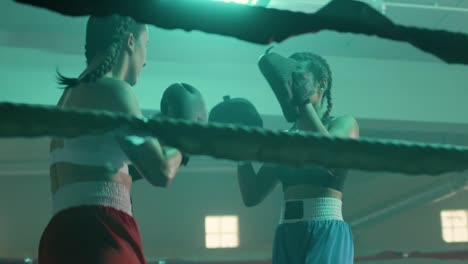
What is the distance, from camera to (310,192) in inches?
71.6

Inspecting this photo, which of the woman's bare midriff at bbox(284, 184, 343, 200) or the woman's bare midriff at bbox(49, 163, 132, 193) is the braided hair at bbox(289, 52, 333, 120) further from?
the woman's bare midriff at bbox(49, 163, 132, 193)

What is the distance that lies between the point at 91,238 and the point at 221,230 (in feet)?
19.3

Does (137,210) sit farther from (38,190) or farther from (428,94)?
(428,94)

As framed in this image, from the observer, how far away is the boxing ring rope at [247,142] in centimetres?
44

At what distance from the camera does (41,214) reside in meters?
6.54

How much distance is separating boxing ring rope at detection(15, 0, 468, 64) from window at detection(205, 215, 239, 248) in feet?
20.7

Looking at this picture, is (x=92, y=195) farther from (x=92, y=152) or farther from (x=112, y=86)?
(x=112, y=86)

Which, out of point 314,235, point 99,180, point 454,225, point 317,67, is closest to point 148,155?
point 99,180

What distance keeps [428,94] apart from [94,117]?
14.0 feet

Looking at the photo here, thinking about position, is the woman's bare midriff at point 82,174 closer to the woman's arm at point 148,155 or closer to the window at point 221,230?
the woman's arm at point 148,155

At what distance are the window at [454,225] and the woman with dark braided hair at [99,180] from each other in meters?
6.73

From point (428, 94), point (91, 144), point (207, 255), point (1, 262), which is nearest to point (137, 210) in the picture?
point (207, 255)

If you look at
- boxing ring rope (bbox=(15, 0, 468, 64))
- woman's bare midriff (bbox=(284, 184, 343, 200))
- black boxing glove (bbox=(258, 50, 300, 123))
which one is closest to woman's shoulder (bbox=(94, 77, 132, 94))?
black boxing glove (bbox=(258, 50, 300, 123))

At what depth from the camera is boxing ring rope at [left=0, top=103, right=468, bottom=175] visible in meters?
0.44
